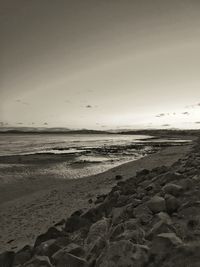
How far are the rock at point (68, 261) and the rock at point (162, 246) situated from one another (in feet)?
2.50

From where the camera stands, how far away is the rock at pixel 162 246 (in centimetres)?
307

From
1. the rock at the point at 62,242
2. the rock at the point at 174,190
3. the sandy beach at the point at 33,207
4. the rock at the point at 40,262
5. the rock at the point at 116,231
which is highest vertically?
the rock at the point at 174,190

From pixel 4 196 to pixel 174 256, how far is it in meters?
8.83

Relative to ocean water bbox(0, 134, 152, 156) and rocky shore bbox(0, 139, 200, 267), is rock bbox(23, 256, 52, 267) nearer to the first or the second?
rocky shore bbox(0, 139, 200, 267)

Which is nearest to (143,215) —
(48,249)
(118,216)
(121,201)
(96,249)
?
(118,216)

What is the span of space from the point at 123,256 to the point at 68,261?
671mm

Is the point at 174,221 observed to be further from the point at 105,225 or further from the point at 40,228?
the point at 40,228

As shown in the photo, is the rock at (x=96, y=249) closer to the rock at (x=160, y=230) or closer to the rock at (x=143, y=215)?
the rock at (x=160, y=230)

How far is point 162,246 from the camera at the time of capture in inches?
125

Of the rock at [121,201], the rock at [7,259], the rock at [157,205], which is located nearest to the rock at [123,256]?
the rock at [7,259]

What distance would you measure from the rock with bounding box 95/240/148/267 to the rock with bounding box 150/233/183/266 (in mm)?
84

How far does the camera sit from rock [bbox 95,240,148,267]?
309 centimetres

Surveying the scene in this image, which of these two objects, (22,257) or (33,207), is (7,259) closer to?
(22,257)

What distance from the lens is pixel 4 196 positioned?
10.9 metres
